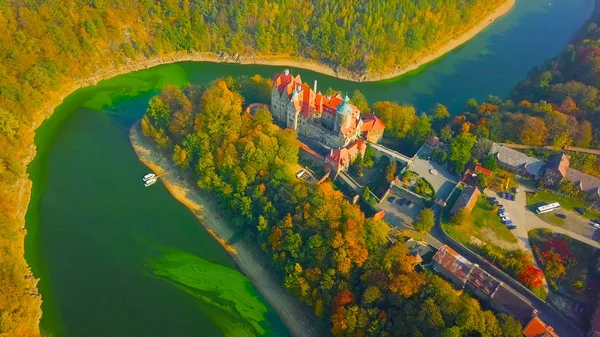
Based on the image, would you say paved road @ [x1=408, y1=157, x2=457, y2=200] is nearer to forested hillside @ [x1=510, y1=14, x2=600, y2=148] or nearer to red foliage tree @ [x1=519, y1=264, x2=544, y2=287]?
red foliage tree @ [x1=519, y1=264, x2=544, y2=287]

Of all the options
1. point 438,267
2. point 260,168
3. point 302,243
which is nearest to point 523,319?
point 438,267

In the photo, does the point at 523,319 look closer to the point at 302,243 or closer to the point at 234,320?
the point at 302,243

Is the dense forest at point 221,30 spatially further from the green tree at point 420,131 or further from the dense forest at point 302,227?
the green tree at point 420,131

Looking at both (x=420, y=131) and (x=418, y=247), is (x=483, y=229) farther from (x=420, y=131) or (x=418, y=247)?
(x=420, y=131)

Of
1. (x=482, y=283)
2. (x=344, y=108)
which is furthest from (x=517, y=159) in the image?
(x=344, y=108)

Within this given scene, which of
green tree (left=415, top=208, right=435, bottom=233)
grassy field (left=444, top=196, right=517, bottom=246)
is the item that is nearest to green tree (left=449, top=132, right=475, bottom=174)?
grassy field (left=444, top=196, right=517, bottom=246)

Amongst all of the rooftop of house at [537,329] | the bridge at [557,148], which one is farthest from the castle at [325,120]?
the rooftop of house at [537,329]

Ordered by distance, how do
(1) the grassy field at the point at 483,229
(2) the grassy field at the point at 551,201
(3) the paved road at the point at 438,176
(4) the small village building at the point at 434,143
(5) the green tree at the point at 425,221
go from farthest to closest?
(4) the small village building at the point at 434,143 → (3) the paved road at the point at 438,176 → (2) the grassy field at the point at 551,201 → (5) the green tree at the point at 425,221 → (1) the grassy field at the point at 483,229
